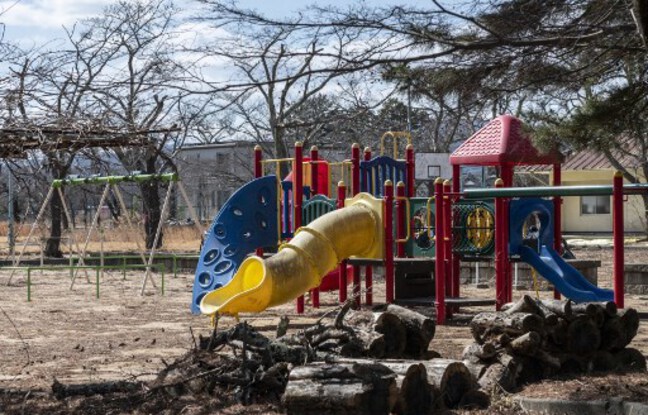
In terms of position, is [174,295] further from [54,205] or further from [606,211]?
[606,211]

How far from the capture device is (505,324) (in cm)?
809

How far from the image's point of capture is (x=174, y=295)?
1875cm

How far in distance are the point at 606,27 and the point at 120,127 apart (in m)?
3.12

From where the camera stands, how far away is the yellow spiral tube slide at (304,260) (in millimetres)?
12773

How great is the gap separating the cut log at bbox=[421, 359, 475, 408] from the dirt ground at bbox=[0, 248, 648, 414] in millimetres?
255

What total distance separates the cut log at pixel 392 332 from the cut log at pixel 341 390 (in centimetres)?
140

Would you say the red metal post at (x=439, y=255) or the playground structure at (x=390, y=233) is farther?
the red metal post at (x=439, y=255)

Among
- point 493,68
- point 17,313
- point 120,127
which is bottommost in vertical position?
point 17,313

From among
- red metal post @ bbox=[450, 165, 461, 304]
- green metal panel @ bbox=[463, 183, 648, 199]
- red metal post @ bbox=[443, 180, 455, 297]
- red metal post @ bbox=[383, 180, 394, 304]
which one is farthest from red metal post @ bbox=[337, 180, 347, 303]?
green metal panel @ bbox=[463, 183, 648, 199]

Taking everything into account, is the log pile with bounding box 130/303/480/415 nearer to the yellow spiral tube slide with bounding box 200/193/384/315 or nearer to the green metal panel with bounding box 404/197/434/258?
the yellow spiral tube slide with bounding box 200/193/384/315

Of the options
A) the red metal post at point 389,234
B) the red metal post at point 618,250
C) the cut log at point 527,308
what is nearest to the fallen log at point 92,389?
the cut log at point 527,308

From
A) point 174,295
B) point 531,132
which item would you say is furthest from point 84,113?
point 174,295

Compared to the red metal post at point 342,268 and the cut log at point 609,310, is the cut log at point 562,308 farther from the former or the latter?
the red metal post at point 342,268

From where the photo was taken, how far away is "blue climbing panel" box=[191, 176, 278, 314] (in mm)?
14883
